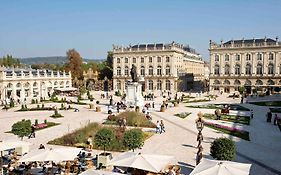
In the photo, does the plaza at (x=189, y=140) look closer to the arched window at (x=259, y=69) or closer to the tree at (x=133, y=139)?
the tree at (x=133, y=139)

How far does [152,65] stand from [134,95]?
149 feet

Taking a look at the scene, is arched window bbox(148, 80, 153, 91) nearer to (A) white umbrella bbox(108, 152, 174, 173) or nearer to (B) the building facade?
(B) the building facade

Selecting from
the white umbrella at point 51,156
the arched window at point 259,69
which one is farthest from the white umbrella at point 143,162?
the arched window at point 259,69

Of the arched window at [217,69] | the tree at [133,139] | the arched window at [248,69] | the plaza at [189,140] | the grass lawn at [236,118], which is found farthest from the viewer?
the arched window at [217,69]

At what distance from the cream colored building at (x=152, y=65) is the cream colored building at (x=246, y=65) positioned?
1036 cm

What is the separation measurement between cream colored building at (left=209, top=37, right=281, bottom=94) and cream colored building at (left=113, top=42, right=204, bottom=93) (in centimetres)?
1036

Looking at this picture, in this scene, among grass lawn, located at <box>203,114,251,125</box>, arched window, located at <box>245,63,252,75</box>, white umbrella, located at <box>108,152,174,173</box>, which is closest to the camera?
white umbrella, located at <box>108,152,174,173</box>

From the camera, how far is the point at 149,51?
93375 millimetres

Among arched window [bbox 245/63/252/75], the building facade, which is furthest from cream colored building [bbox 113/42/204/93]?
the building facade

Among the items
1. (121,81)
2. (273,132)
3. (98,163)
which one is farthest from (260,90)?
(98,163)

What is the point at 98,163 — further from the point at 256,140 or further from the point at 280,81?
the point at 280,81

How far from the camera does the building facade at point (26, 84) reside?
66438mm

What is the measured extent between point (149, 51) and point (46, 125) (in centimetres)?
6298

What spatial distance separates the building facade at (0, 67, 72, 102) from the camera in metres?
66.4
